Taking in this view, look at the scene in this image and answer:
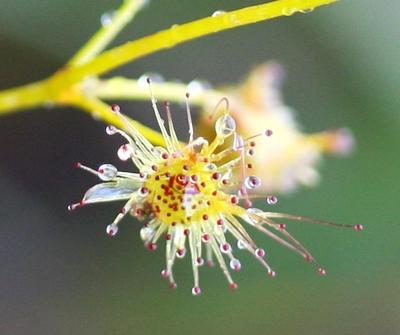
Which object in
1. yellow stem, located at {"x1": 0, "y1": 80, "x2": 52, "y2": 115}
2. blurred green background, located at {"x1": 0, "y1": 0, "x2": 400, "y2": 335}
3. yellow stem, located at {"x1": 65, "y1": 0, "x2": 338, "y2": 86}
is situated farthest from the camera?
blurred green background, located at {"x1": 0, "y1": 0, "x2": 400, "y2": 335}

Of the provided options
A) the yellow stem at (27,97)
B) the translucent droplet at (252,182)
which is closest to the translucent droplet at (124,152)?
the translucent droplet at (252,182)

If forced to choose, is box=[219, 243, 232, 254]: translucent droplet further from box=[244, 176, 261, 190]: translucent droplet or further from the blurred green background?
the blurred green background

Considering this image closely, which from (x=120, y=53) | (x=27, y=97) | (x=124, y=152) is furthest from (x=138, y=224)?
(x=124, y=152)

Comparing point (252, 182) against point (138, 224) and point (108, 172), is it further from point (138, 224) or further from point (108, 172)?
point (138, 224)

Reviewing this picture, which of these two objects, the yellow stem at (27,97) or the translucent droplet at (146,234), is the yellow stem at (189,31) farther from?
the translucent droplet at (146,234)

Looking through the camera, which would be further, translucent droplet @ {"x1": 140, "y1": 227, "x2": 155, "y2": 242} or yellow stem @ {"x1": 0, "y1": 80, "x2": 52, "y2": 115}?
yellow stem @ {"x1": 0, "y1": 80, "x2": 52, "y2": 115}

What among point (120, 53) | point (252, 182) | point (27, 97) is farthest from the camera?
point (27, 97)

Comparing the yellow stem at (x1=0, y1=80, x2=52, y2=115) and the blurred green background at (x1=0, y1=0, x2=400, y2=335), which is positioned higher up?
the blurred green background at (x1=0, y1=0, x2=400, y2=335)

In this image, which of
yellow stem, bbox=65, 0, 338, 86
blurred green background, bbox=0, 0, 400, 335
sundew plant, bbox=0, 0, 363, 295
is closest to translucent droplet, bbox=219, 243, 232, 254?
sundew plant, bbox=0, 0, 363, 295
